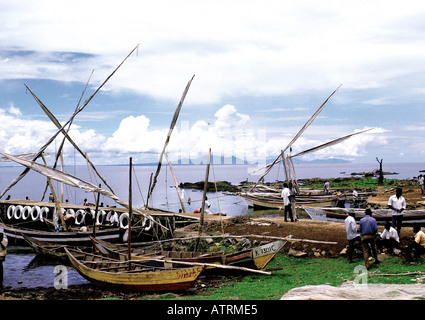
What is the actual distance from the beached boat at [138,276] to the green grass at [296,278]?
440 millimetres

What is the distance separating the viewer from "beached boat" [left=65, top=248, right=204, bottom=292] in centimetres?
1363

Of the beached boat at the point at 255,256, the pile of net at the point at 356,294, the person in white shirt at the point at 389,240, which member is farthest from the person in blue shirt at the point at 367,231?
the pile of net at the point at 356,294

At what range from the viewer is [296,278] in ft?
45.6

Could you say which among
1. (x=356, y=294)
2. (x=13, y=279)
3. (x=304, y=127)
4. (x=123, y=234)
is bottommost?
(x=13, y=279)

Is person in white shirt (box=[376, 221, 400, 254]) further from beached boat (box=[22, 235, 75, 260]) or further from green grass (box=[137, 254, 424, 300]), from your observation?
beached boat (box=[22, 235, 75, 260])

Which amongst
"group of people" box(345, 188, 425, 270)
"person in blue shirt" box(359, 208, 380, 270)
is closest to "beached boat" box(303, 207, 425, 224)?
"group of people" box(345, 188, 425, 270)

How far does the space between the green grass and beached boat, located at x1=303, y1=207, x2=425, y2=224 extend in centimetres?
587

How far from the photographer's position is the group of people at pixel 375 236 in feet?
42.9

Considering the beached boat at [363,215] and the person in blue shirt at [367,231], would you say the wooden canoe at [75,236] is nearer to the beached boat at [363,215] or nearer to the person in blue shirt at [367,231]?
the beached boat at [363,215]

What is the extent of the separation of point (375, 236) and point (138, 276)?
29.5 feet
